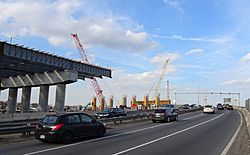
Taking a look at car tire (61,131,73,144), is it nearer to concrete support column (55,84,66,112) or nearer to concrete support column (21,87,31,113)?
concrete support column (55,84,66,112)

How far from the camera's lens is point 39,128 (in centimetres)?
1418

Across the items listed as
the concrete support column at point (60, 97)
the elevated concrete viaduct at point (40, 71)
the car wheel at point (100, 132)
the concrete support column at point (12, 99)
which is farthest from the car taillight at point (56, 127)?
the concrete support column at point (12, 99)

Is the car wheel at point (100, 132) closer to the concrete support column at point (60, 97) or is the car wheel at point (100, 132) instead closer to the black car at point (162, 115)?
the black car at point (162, 115)

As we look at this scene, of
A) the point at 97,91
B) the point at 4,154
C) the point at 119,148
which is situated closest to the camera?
the point at 4,154

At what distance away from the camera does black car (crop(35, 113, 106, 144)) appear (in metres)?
13.7

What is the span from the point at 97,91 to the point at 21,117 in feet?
276

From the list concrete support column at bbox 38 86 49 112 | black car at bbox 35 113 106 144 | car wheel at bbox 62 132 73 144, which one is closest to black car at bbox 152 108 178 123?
black car at bbox 35 113 106 144

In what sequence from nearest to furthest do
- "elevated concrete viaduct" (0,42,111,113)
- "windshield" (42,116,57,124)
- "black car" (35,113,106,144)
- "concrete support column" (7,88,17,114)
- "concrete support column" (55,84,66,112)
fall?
"black car" (35,113,106,144)
"windshield" (42,116,57,124)
"elevated concrete viaduct" (0,42,111,113)
"concrete support column" (55,84,66,112)
"concrete support column" (7,88,17,114)

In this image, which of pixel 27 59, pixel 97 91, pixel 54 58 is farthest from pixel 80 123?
pixel 97 91

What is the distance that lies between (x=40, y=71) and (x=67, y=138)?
3550 cm

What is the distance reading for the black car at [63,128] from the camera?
45.0ft

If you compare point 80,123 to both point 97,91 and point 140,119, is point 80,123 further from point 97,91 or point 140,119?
point 97,91

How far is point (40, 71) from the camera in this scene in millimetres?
47656

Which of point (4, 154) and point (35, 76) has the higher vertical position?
point (35, 76)
